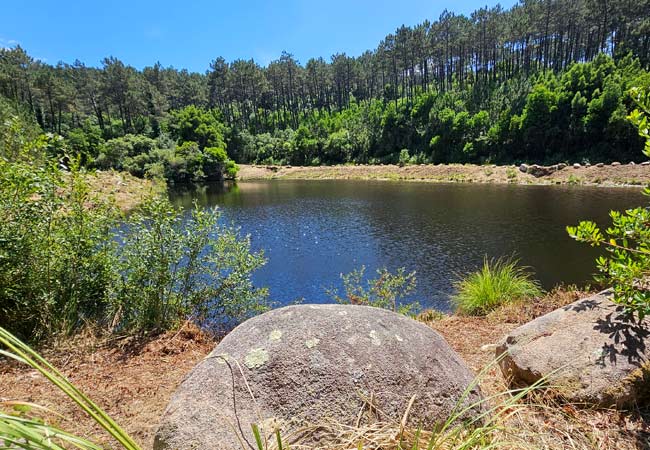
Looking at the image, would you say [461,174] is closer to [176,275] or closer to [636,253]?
[176,275]

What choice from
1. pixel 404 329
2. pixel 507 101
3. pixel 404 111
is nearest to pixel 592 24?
pixel 507 101

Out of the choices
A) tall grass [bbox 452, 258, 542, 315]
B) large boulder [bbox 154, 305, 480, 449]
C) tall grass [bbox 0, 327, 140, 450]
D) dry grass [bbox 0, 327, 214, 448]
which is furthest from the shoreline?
tall grass [bbox 0, 327, 140, 450]

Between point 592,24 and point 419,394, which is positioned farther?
point 592,24

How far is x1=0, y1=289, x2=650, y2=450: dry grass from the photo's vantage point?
1.86 metres

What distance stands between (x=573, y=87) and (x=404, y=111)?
26288 millimetres

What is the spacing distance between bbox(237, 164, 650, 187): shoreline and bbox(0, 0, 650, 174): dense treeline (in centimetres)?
520

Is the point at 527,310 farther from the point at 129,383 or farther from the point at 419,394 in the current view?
the point at 129,383

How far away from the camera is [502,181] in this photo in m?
44.1

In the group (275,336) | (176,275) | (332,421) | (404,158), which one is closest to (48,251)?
(176,275)

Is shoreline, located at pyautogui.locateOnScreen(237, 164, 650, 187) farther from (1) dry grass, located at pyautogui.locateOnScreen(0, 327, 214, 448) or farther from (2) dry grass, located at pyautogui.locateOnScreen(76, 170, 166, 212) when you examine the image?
(1) dry grass, located at pyautogui.locateOnScreen(0, 327, 214, 448)

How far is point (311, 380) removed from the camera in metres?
2.51

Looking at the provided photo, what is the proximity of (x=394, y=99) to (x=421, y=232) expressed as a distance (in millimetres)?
63899

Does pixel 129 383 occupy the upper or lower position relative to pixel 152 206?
lower

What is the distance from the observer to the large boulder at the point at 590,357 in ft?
10.3
